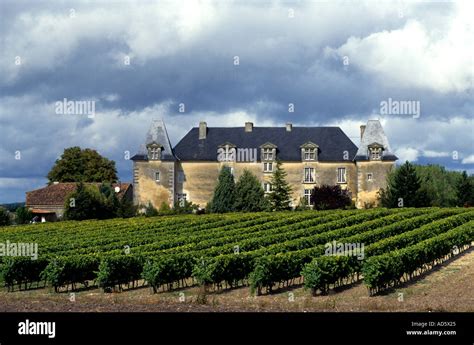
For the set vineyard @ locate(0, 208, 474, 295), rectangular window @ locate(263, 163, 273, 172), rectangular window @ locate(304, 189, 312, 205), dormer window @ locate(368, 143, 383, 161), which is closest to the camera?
vineyard @ locate(0, 208, 474, 295)

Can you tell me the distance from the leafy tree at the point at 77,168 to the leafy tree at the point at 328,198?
28.3m

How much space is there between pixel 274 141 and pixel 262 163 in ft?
9.64

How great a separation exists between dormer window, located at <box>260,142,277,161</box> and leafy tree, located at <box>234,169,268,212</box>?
725 cm

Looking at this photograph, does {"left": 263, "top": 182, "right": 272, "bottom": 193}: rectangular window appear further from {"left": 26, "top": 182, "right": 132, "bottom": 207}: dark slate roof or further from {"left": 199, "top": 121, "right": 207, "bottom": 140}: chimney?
{"left": 26, "top": 182, "right": 132, "bottom": 207}: dark slate roof

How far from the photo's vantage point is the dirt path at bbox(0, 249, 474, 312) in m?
19.6

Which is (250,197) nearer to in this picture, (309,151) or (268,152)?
(268,152)

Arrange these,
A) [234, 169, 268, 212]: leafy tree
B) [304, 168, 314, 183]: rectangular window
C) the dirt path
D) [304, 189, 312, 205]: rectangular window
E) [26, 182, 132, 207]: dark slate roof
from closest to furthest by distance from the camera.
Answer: the dirt path < [234, 169, 268, 212]: leafy tree < [304, 189, 312, 205]: rectangular window < [304, 168, 314, 183]: rectangular window < [26, 182, 132, 207]: dark slate roof

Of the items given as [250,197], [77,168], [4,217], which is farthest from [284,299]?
[77,168]

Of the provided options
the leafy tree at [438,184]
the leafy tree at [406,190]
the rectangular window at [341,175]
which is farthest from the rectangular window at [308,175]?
the leafy tree at [438,184]

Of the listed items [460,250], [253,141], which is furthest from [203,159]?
[460,250]

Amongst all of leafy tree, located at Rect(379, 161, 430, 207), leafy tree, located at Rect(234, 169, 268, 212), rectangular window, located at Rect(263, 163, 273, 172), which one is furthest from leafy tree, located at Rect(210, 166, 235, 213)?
leafy tree, located at Rect(379, 161, 430, 207)

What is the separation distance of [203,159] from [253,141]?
5658 mm

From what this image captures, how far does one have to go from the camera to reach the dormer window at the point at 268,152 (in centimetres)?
7262
